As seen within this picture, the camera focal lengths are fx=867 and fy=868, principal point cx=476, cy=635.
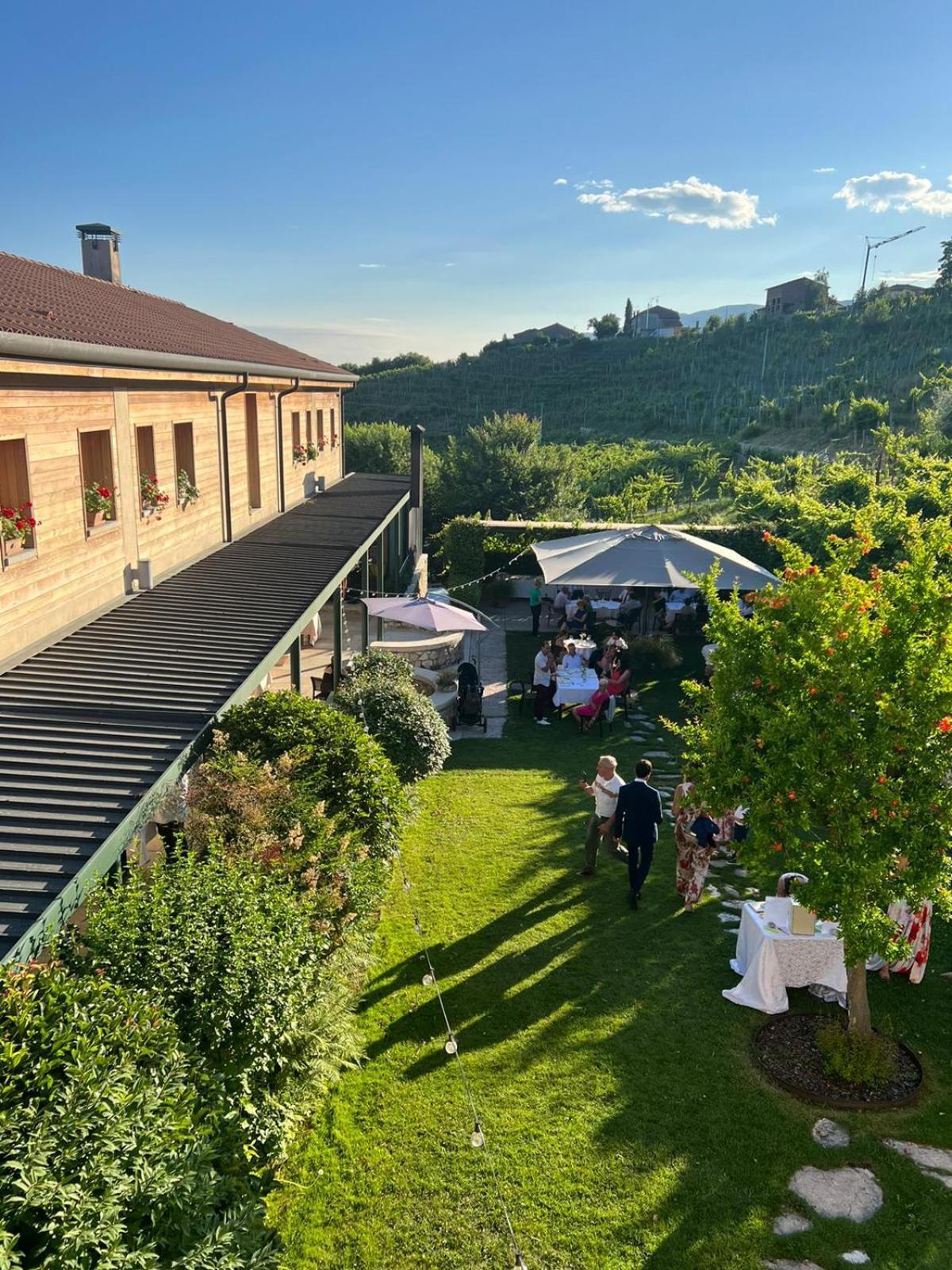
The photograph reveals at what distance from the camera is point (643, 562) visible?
16.5 metres

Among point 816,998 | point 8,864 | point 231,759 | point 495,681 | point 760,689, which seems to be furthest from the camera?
point 495,681

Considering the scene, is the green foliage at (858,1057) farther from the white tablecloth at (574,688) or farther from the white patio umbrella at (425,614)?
the white patio umbrella at (425,614)

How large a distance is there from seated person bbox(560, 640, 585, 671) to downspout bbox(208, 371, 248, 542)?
633 cm

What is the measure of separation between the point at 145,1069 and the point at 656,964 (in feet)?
17.1

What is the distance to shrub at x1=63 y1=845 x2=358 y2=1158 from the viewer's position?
442 centimetres

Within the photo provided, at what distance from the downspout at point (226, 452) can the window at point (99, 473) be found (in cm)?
428

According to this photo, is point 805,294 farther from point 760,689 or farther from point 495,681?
point 760,689

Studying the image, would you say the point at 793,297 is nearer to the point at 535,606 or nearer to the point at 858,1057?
the point at 535,606

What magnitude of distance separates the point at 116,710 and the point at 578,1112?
465 cm

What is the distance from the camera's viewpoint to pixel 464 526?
907 inches

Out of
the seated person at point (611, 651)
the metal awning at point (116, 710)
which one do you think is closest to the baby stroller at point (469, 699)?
the seated person at point (611, 651)

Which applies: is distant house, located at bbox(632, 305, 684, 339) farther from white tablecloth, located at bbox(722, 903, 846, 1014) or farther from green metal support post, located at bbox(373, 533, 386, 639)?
white tablecloth, located at bbox(722, 903, 846, 1014)

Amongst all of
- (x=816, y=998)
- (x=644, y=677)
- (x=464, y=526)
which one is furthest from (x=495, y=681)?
(x=816, y=998)

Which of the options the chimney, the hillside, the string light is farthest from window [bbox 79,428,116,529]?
the hillside
